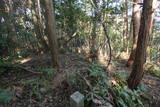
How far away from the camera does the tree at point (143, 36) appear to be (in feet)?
8.60

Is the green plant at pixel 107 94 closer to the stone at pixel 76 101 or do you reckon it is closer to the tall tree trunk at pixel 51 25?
the stone at pixel 76 101

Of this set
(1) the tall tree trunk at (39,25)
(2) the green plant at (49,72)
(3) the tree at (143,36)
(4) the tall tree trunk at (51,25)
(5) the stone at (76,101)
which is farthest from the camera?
(1) the tall tree trunk at (39,25)

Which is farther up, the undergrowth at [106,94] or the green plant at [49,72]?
the green plant at [49,72]

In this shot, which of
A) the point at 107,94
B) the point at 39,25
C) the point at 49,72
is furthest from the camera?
the point at 39,25

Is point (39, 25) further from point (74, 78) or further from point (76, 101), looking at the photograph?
point (76, 101)

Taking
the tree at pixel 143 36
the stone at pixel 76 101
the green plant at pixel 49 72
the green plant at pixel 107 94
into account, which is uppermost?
the tree at pixel 143 36

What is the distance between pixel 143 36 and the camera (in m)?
2.72

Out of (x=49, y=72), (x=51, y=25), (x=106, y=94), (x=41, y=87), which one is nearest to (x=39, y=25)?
(x=51, y=25)

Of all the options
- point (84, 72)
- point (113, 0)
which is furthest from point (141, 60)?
point (113, 0)

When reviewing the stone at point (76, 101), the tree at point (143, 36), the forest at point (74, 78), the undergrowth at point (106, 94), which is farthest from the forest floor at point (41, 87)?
the tree at point (143, 36)

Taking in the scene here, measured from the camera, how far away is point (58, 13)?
6.07m

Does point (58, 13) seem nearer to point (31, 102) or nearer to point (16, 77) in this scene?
point (16, 77)

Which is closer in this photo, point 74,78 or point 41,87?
point 41,87

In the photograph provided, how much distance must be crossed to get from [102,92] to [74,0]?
15.2ft
